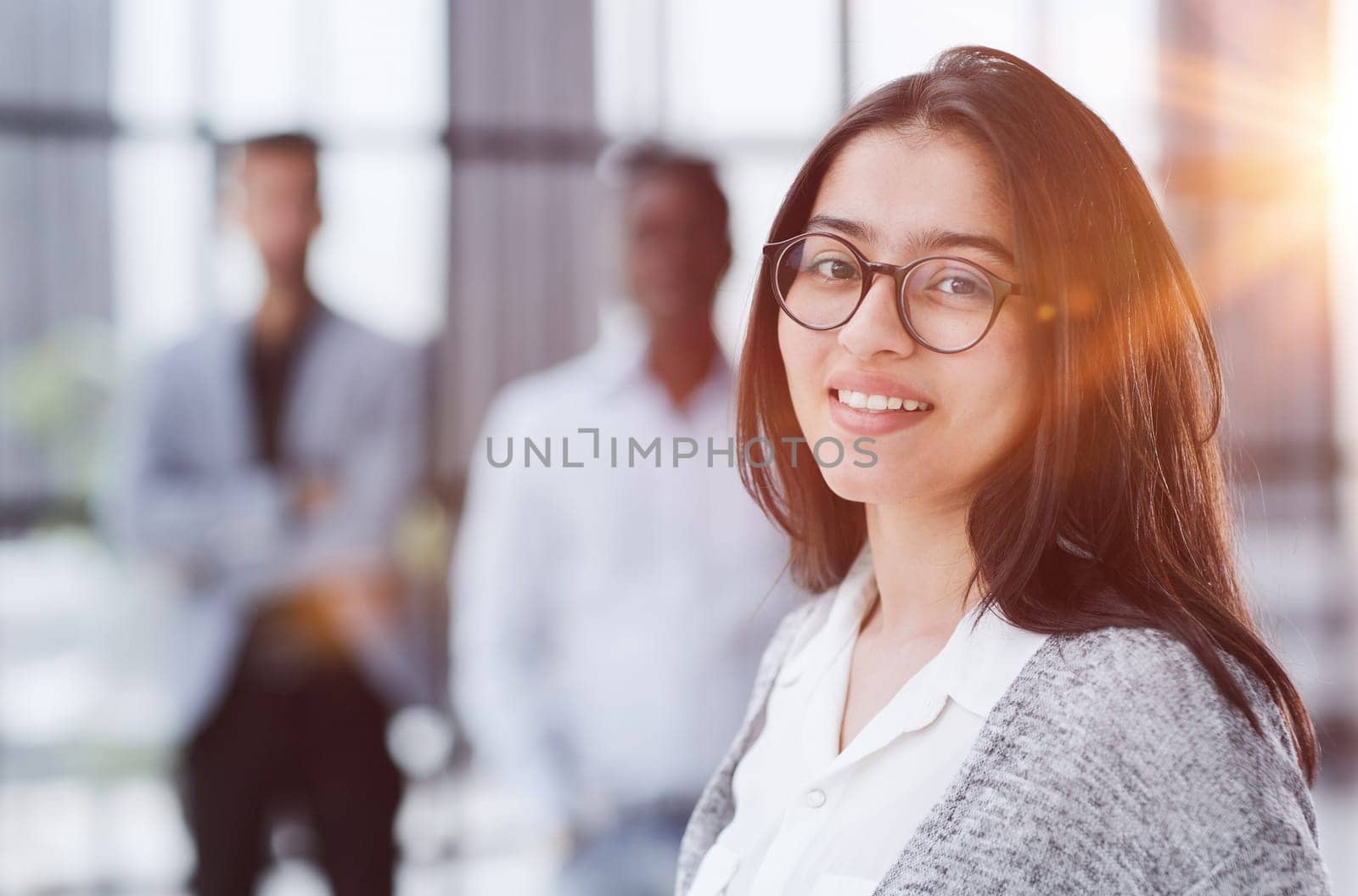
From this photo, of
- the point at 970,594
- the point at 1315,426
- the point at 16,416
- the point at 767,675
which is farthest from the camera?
the point at 1315,426

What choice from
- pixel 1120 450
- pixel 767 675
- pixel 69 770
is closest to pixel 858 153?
pixel 1120 450

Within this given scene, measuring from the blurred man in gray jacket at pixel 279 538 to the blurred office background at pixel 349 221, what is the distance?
17 centimetres

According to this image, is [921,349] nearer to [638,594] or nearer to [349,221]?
[638,594]

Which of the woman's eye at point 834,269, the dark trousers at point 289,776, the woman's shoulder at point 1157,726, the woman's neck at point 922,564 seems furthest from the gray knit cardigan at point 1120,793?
the dark trousers at point 289,776

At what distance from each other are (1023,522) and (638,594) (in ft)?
5.02

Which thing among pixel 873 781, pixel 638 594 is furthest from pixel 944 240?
pixel 638 594

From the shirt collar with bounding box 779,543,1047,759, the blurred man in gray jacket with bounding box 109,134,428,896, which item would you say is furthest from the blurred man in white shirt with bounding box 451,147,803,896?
the shirt collar with bounding box 779,543,1047,759

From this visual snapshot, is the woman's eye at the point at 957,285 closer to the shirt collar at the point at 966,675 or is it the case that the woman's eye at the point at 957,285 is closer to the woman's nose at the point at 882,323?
the woman's nose at the point at 882,323

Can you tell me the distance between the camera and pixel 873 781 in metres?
0.99

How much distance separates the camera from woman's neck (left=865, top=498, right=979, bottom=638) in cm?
107

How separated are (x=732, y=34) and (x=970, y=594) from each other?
257 cm

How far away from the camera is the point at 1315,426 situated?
13.7 feet

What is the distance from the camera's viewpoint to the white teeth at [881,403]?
0.98 metres

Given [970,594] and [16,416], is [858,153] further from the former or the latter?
[16,416]
